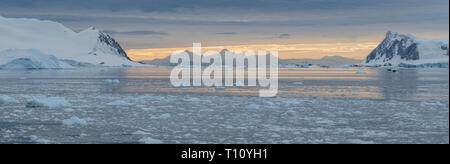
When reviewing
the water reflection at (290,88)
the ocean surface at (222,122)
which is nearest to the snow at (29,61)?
the water reflection at (290,88)

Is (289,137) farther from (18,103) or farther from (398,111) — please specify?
(18,103)

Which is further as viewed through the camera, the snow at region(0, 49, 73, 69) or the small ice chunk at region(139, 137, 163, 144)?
the snow at region(0, 49, 73, 69)

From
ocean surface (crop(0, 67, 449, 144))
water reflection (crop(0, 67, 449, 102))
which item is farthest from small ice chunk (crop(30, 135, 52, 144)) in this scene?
water reflection (crop(0, 67, 449, 102))

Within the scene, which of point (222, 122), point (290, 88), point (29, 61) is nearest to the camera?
point (222, 122)

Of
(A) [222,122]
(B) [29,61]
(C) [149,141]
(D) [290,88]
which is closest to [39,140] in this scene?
(C) [149,141]

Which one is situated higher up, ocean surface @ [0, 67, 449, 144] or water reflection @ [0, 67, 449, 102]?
ocean surface @ [0, 67, 449, 144]

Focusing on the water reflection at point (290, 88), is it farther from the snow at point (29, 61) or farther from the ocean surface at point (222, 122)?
the snow at point (29, 61)

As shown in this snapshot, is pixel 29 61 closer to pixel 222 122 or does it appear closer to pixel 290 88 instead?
pixel 290 88

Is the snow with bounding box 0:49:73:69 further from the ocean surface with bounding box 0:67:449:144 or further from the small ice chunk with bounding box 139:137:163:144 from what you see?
the small ice chunk with bounding box 139:137:163:144
